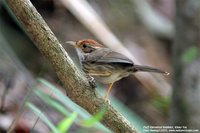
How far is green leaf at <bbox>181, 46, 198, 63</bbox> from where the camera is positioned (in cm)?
498

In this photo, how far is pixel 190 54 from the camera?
504cm

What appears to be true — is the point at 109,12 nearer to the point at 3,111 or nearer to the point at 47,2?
the point at 47,2

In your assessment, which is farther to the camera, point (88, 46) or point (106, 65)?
point (88, 46)

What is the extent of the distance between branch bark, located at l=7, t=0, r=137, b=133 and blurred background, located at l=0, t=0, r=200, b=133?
0.14m

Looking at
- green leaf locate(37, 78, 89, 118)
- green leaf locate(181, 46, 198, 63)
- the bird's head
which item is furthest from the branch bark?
green leaf locate(181, 46, 198, 63)

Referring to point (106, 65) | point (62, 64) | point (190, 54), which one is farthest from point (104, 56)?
point (190, 54)

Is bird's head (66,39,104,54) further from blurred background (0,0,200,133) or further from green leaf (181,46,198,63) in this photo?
green leaf (181,46,198,63)

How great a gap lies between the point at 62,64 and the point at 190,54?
96.3 inches

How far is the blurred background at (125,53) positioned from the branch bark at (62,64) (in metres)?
0.14

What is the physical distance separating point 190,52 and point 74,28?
2504 millimetres

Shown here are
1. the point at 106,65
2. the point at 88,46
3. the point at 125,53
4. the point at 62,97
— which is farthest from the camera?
the point at 125,53

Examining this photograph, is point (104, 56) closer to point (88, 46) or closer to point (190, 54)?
point (88, 46)

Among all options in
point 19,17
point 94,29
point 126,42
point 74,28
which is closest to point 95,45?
point 19,17

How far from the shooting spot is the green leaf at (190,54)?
16.3ft
